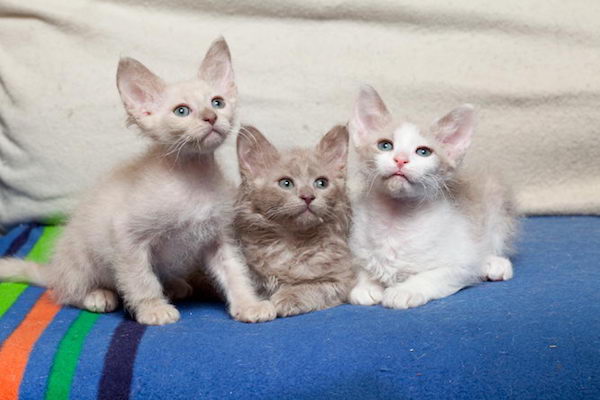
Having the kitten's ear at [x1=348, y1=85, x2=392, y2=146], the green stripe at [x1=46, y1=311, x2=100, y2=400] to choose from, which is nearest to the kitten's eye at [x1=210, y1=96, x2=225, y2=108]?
the kitten's ear at [x1=348, y1=85, x2=392, y2=146]

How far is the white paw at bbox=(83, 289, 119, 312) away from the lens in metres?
1.95

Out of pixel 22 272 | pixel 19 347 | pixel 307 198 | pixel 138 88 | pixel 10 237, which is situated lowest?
pixel 10 237

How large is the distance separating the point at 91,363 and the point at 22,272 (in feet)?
2.61

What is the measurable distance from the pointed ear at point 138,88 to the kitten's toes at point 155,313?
1.52 feet

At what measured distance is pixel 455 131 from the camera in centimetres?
199

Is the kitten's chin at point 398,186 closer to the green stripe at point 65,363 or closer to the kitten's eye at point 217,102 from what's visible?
the kitten's eye at point 217,102

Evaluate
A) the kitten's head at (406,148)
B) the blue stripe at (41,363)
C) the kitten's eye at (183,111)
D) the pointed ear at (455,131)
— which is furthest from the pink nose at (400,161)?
the blue stripe at (41,363)

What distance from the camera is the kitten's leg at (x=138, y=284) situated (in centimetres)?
180

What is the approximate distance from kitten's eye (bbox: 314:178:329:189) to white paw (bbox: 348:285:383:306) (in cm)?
28

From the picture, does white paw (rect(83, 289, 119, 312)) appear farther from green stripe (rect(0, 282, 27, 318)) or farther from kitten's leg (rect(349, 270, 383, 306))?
kitten's leg (rect(349, 270, 383, 306))

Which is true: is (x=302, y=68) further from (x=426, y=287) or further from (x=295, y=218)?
(x=426, y=287)

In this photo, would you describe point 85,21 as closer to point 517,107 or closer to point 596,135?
point 517,107

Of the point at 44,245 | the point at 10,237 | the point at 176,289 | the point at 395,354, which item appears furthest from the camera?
the point at 10,237

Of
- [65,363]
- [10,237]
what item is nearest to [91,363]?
[65,363]
